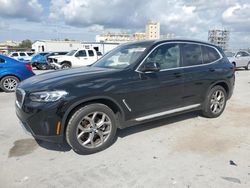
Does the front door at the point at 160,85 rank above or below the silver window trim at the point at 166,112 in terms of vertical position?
above

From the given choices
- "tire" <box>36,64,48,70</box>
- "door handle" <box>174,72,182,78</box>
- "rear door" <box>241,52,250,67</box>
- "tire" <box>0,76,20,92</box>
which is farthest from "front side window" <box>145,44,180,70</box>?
"tire" <box>36,64,48,70</box>

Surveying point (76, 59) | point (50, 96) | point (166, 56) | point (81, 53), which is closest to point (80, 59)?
point (76, 59)

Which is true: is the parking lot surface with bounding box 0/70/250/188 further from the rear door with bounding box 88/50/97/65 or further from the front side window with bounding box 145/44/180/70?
the rear door with bounding box 88/50/97/65

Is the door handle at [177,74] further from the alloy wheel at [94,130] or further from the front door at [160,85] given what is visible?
the alloy wheel at [94,130]

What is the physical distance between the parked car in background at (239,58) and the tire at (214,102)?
13727 millimetres

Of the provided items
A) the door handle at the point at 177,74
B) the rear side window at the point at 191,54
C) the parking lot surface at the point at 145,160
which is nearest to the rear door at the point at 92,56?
the parking lot surface at the point at 145,160

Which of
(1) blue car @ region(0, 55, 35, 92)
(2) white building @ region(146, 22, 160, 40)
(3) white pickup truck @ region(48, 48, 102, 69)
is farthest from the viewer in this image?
(2) white building @ region(146, 22, 160, 40)

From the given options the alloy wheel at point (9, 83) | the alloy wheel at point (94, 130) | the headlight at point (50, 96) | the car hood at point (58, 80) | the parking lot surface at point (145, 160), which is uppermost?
the car hood at point (58, 80)

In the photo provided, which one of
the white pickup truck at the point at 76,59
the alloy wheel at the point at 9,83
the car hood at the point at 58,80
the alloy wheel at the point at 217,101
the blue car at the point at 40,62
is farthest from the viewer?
the blue car at the point at 40,62

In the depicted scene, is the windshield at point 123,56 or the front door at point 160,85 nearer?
the front door at point 160,85

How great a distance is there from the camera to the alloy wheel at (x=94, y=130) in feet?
12.7

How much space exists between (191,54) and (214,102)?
4.30 ft

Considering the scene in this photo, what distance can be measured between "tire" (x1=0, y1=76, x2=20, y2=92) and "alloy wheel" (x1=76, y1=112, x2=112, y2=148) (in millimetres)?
6788

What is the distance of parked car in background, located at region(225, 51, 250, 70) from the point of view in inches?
724
